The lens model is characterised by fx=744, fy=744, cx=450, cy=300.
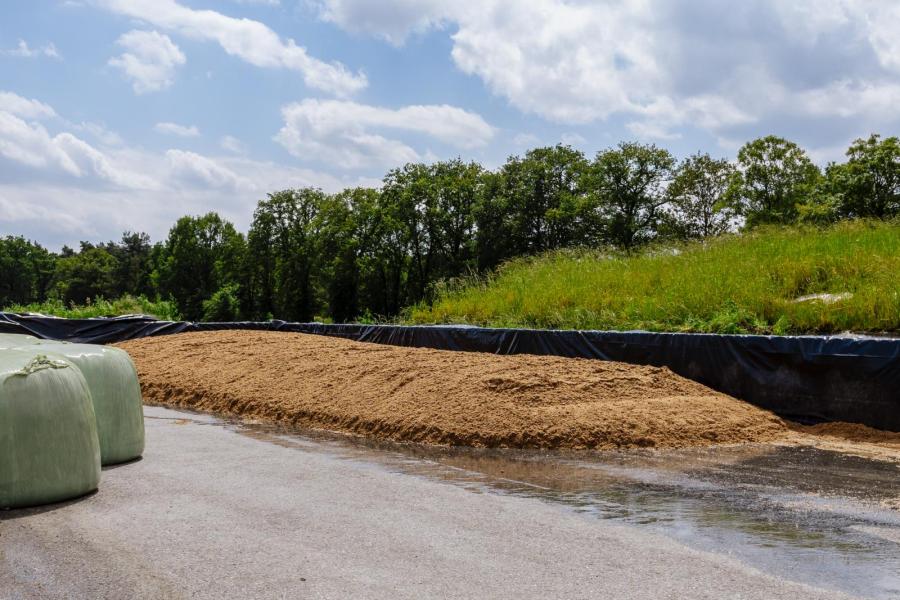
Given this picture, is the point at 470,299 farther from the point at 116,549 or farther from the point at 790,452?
the point at 116,549

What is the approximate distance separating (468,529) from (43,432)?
11.1 ft

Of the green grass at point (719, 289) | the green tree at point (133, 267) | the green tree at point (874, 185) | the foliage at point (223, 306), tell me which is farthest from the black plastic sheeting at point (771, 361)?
the green tree at point (133, 267)

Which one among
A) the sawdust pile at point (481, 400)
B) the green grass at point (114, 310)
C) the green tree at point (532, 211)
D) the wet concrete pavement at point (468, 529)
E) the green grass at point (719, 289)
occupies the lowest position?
the wet concrete pavement at point (468, 529)

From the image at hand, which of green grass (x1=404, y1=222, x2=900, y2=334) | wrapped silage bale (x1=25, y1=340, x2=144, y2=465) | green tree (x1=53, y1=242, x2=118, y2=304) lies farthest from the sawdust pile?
green tree (x1=53, y1=242, x2=118, y2=304)

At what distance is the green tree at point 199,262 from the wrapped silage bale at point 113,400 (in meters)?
72.3

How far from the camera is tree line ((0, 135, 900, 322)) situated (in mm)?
44438

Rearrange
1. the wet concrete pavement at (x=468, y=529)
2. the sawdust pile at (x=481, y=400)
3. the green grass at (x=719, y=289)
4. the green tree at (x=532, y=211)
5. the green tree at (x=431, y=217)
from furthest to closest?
1. the green tree at (x=431, y=217)
2. the green tree at (x=532, y=211)
3. the green grass at (x=719, y=289)
4. the sawdust pile at (x=481, y=400)
5. the wet concrete pavement at (x=468, y=529)

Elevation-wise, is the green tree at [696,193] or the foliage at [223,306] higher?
the green tree at [696,193]

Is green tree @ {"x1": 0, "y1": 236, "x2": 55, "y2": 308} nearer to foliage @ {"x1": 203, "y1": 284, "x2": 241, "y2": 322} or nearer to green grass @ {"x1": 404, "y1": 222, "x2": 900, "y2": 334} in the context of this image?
foliage @ {"x1": 203, "y1": 284, "x2": 241, "y2": 322}

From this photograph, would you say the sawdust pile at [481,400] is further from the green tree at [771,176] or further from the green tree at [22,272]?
the green tree at [22,272]

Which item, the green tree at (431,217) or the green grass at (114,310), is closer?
the green grass at (114,310)

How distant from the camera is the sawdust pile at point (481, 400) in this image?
8.70 metres

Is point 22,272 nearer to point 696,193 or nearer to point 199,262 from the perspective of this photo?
point 199,262

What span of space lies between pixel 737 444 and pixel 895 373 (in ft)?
6.94
